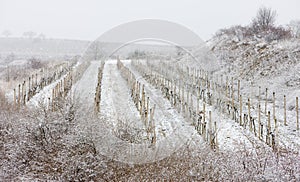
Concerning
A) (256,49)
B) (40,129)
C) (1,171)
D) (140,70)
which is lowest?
(1,171)

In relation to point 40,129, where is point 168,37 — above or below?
above

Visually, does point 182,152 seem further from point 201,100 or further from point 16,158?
point 201,100

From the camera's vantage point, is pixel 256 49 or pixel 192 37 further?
pixel 256 49

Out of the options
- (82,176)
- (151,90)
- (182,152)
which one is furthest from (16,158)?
(151,90)

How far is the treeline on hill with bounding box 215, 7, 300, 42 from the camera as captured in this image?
2030 centimetres

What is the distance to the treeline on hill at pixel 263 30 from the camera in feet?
66.6

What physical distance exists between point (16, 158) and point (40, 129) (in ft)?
3.01

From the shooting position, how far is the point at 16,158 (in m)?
6.46

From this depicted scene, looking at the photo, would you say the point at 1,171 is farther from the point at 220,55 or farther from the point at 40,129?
the point at 220,55

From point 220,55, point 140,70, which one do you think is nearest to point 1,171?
point 140,70

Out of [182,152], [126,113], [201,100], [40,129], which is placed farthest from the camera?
[201,100]

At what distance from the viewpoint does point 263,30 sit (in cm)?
2217

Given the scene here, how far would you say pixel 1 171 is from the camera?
604cm

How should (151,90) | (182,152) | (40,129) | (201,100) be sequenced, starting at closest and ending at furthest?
(182,152) → (40,129) → (201,100) → (151,90)
